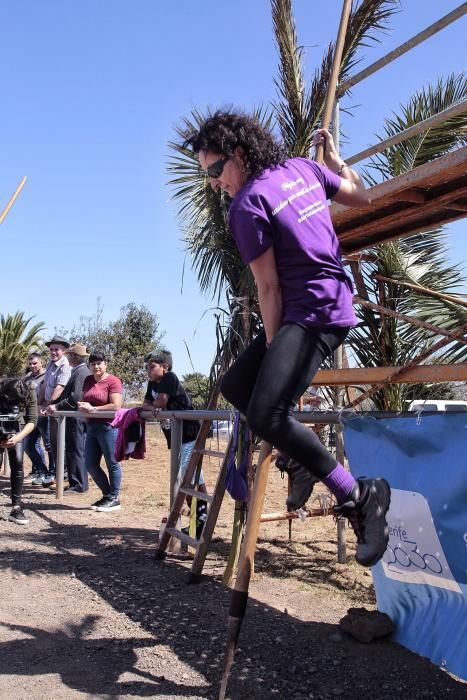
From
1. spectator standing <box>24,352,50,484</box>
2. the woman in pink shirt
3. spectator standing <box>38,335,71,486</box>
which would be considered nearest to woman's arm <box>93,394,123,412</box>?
the woman in pink shirt

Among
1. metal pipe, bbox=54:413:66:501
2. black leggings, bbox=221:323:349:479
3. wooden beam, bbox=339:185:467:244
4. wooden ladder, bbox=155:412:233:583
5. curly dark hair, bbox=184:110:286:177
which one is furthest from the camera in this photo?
metal pipe, bbox=54:413:66:501

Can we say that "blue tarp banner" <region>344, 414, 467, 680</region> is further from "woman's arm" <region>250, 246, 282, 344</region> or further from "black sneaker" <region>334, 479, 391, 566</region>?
"woman's arm" <region>250, 246, 282, 344</region>

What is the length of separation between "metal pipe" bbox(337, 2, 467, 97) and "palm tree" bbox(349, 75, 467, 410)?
3.50 feet

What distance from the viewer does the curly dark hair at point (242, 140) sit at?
289 cm

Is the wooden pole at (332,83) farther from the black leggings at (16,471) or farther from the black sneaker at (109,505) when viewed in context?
the black sneaker at (109,505)

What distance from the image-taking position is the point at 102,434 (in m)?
8.28

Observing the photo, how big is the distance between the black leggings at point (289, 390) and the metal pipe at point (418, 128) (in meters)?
2.12

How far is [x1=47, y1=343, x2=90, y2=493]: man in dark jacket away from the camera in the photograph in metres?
9.67

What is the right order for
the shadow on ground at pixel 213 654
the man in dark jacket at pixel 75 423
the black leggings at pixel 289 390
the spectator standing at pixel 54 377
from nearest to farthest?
the black leggings at pixel 289 390 < the shadow on ground at pixel 213 654 < the man in dark jacket at pixel 75 423 < the spectator standing at pixel 54 377

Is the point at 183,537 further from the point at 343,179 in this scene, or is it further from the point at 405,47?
the point at 405,47

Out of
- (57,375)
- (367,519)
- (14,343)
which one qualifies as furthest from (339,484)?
(14,343)

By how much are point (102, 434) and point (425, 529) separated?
571cm

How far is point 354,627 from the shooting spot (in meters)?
3.54

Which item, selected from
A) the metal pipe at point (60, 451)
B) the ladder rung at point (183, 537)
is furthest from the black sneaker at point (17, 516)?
the ladder rung at point (183, 537)
